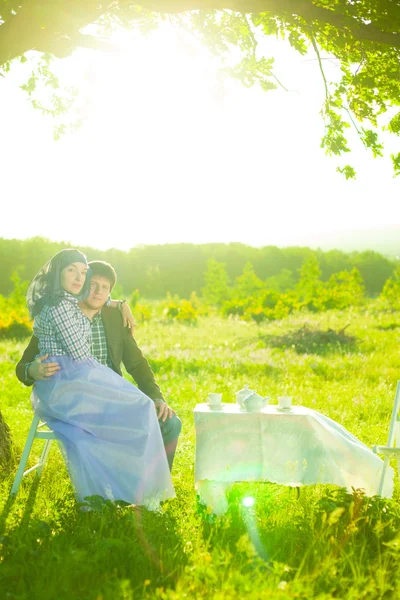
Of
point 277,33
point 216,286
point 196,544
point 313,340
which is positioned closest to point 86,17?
point 277,33

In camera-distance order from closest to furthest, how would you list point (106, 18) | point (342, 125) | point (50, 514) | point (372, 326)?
point (50, 514) < point (342, 125) < point (106, 18) < point (372, 326)

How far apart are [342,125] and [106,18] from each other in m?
3.26

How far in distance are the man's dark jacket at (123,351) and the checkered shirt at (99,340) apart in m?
0.03

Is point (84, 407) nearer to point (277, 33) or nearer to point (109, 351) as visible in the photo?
point (109, 351)

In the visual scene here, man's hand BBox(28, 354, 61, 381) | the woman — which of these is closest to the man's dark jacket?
man's hand BBox(28, 354, 61, 381)

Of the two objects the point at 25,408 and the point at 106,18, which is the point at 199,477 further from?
the point at 106,18

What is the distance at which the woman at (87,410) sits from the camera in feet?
14.4

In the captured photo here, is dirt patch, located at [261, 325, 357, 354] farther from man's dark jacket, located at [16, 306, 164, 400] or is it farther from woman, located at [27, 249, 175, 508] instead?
woman, located at [27, 249, 175, 508]

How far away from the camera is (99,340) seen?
16.9ft

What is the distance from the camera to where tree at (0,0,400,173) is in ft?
16.8

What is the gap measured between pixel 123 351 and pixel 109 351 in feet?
0.66

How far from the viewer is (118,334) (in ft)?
17.2

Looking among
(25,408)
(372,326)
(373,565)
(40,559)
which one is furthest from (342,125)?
(372,326)

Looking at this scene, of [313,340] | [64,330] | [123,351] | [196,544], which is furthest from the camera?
[313,340]
